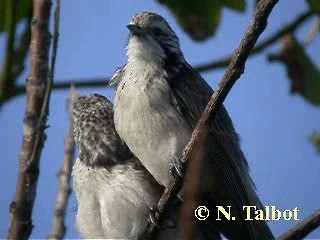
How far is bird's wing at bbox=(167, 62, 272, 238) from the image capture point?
12.2ft

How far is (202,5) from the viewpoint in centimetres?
332

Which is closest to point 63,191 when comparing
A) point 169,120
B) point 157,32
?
point 169,120

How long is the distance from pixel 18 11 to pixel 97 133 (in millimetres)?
983

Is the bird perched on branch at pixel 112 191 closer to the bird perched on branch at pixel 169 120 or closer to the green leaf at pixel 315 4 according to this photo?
the bird perched on branch at pixel 169 120

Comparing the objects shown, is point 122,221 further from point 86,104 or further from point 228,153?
point 86,104

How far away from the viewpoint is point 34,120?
3.10m

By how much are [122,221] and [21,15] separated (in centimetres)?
121

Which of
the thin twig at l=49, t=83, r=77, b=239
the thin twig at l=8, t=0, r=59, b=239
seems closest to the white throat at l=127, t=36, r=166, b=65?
the thin twig at l=49, t=83, r=77, b=239

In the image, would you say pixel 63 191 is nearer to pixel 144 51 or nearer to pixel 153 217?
pixel 153 217

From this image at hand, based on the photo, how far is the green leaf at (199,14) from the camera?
Answer: 3.30m

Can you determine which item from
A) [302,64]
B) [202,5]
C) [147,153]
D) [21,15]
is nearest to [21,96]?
[21,15]

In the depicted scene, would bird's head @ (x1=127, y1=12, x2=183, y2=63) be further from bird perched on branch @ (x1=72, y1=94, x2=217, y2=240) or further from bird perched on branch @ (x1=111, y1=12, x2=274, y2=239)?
bird perched on branch @ (x1=72, y1=94, x2=217, y2=240)

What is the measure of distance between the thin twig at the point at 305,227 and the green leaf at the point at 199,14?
119 cm

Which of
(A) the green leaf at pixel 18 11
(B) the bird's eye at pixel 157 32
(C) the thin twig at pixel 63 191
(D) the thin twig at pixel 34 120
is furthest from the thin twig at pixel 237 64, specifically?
(B) the bird's eye at pixel 157 32
